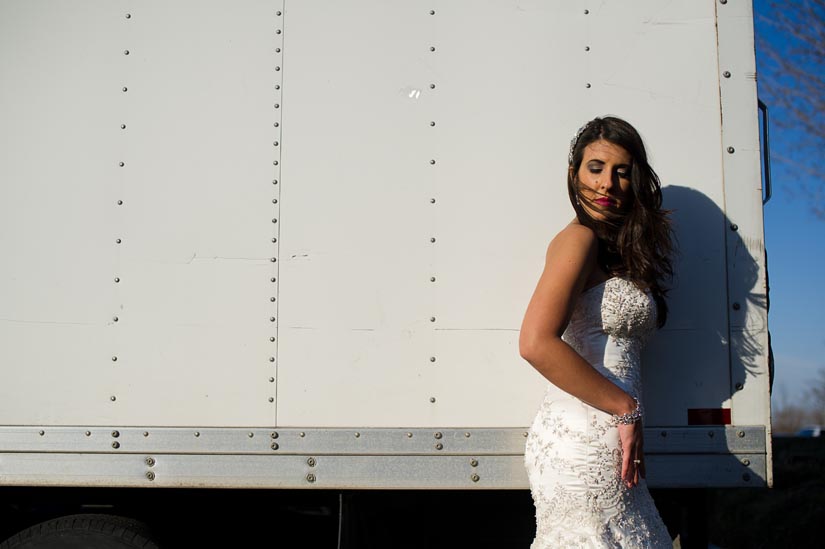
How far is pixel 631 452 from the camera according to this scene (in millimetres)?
2055

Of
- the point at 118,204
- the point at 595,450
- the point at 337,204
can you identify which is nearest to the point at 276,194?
the point at 337,204

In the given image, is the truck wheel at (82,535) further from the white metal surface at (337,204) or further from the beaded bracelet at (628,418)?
the beaded bracelet at (628,418)

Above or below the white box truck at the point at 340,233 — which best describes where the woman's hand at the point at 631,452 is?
below

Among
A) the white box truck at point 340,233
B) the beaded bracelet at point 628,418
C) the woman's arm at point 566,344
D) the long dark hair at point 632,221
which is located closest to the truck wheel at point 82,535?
the white box truck at point 340,233

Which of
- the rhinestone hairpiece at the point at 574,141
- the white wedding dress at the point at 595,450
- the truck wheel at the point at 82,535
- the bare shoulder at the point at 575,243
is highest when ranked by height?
the rhinestone hairpiece at the point at 574,141

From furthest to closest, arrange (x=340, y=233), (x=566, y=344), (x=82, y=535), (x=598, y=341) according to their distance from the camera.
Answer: (x=82, y=535) → (x=340, y=233) → (x=598, y=341) → (x=566, y=344)

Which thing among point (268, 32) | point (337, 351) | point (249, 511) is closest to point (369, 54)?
point (268, 32)

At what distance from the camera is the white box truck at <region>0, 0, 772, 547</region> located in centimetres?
223

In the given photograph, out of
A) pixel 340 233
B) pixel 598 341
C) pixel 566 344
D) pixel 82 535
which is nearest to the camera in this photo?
pixel 566 344

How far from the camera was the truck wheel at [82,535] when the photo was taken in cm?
239

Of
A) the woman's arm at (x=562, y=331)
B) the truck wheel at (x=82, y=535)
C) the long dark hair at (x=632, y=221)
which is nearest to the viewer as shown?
the woman's arm at (x=562, y=331)

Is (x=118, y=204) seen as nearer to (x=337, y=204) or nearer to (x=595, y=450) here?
(x=337, y=204)

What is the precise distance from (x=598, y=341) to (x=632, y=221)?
0.36 metres

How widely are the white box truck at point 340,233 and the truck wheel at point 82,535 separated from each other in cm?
24
